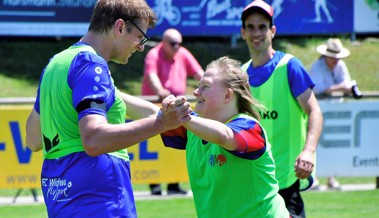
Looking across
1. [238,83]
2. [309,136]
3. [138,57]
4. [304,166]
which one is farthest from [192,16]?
[238,83]

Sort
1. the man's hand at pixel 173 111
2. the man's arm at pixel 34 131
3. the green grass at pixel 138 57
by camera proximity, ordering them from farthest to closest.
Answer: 1. the green grass at pixel 138 57
2. the man's arm at pixel 34 131
3. the man's hand at pixel 173 111

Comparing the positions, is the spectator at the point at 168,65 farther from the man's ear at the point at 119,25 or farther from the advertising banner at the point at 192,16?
the man's ear at the point at 119,25

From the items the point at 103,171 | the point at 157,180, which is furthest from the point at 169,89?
the point at 103,171

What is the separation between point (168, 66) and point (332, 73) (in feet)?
7.45

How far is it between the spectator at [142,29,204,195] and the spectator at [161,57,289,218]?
6.85 metres

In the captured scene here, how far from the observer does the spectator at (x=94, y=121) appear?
3.95 metres

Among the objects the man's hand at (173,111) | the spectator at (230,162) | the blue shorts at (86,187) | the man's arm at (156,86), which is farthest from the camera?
the man's arm at (156,86)

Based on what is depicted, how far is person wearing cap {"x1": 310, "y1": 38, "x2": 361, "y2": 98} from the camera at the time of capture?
12.0 meters

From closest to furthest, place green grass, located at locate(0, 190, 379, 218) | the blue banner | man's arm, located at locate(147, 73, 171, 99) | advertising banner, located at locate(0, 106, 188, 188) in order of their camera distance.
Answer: green grass, located at locate(0, 190, 379, 218) → advertising banner, located at locate(0, 106, 188, 188) → man's arm, located at locate(147, 73, 171, 99) → the blue banner

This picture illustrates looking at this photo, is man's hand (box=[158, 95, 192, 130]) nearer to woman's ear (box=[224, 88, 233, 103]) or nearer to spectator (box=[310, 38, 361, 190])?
woman's ear (box=[224, 88, 233, 103])

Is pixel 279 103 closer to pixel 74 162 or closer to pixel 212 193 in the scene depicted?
pixel 212 193

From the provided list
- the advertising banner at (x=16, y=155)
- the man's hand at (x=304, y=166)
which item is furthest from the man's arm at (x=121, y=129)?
the advertising banner at (x=16, y=155)

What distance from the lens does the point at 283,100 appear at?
679 centimetres

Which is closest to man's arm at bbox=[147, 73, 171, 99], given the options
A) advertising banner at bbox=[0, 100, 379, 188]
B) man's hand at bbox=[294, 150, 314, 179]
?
advertising banner at bbox=[0, 100, 379, 188]
